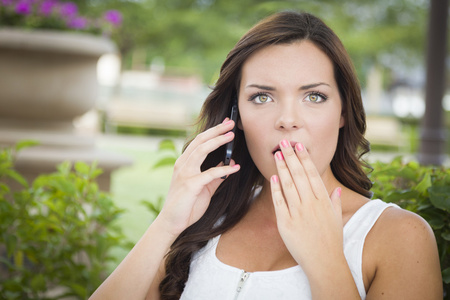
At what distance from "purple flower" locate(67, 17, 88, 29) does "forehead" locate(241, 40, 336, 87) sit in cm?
420

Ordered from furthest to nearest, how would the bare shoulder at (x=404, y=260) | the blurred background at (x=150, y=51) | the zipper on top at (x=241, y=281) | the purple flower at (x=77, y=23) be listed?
the purple flower at (x=77, y=23) → the blurred background at (x=150, y=51) → the zipper on top at (x=241, y=281) → the bare shoulder at (x=404, y=260)

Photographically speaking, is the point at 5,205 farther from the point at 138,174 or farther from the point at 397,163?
the point at 138,174

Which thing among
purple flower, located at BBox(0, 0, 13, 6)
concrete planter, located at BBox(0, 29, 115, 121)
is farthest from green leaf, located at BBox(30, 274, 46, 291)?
purple flower, located at BBox(0, 0, 13, 6)

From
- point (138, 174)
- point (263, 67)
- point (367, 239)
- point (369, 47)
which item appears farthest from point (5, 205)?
point (369, 47)

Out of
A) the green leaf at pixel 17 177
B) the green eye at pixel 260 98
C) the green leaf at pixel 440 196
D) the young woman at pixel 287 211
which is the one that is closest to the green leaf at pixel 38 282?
the green leaf at pixel 17 177

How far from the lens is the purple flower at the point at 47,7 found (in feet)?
18.2

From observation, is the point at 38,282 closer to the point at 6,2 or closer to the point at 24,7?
the point at 24,7

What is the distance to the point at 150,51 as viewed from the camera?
966 inches

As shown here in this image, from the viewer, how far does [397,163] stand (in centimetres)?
270

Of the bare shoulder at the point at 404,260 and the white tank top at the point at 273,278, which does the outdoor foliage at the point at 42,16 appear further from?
the bare shoulder at the point at 404,260

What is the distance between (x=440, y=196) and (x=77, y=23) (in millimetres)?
4638

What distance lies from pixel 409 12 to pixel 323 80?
764 inches

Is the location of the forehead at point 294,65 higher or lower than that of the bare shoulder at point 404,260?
higher

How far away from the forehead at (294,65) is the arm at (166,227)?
267 mm
